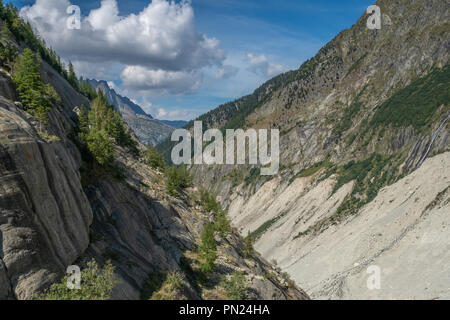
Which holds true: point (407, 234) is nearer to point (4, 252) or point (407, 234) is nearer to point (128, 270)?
point (128, 270)

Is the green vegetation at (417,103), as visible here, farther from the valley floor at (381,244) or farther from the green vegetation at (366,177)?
the valley floor at (381,244)

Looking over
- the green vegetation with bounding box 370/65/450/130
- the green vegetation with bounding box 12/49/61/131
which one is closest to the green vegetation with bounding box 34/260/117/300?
the green vegetation with bounding box 12/49/61/131

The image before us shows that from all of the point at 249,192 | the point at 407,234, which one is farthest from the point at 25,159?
the point at 249,192

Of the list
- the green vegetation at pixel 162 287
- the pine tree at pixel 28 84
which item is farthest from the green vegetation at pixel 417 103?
the pine tree at pixel 28 84

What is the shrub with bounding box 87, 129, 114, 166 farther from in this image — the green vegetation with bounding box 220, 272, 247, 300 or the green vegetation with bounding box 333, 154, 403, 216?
the green vegetation with bounding box 333, 154, 403, 216

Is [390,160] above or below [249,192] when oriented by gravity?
above

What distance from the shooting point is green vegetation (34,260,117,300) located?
18375 mm

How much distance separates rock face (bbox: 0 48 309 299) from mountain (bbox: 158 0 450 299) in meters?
32.4

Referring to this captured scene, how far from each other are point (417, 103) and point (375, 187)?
52024 mm

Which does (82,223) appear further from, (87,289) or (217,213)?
(217,213)

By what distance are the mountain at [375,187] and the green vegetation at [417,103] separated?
638 millimetres

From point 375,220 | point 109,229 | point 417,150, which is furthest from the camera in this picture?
point 417,150
